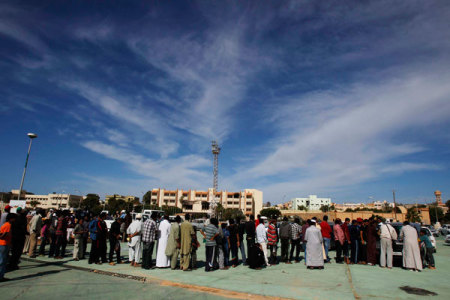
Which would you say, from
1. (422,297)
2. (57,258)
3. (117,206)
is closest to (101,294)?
(57,258)

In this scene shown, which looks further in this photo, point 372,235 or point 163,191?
point 163,191

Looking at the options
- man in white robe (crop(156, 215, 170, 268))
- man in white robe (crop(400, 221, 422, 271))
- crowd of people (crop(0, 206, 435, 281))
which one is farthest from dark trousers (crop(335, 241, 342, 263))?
man in white robe (crop(156, 215, 170, 268))

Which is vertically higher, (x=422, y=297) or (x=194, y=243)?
(x=194, y=243)

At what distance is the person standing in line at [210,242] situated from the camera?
8836mm

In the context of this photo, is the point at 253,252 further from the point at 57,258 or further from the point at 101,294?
the point at 57,258

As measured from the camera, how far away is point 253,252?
371 inches

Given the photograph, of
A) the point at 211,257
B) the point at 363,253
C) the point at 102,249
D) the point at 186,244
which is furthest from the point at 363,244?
the point at 102,249

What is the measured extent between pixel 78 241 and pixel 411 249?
1275 centimetres

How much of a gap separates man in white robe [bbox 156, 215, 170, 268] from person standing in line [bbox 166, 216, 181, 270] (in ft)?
0.87

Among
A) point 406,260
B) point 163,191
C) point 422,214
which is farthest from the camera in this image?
point 163,191

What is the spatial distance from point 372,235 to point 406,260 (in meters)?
1.33

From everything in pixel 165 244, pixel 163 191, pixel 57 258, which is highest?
pixel 163 191

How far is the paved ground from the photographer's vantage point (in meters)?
5.97

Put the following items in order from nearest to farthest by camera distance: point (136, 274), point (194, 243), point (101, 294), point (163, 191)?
point (101, 294), point (136, 274), point (194, 243), point (163, 191)
